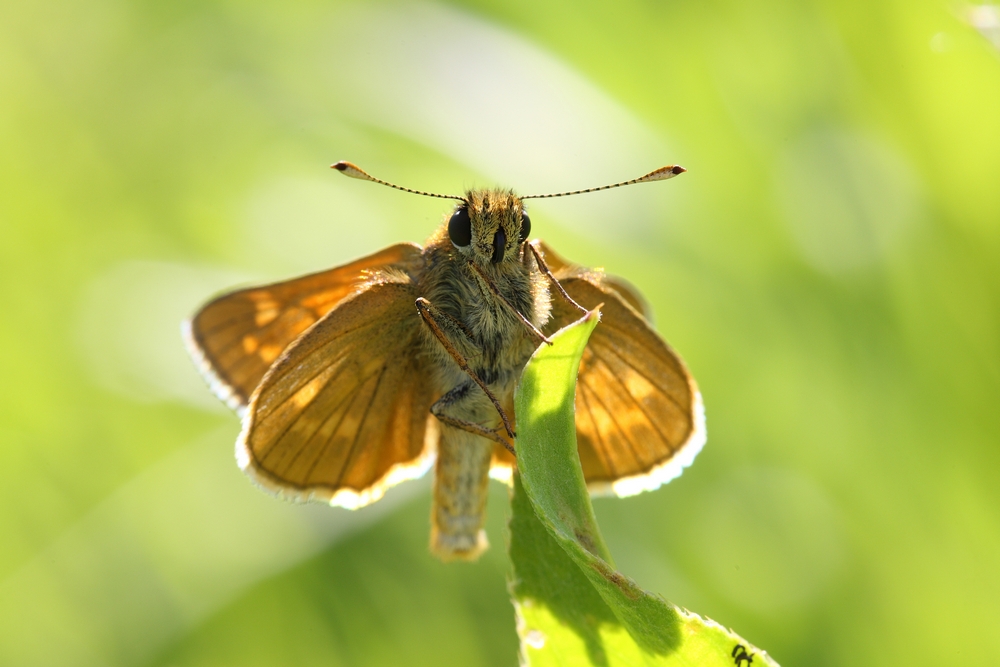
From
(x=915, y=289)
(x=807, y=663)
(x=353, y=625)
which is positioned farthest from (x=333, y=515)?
(x=915, y=289)

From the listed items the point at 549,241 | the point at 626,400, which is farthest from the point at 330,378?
the point at 549,241

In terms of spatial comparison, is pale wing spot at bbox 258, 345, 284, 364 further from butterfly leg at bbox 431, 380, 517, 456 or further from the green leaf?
the green leaf

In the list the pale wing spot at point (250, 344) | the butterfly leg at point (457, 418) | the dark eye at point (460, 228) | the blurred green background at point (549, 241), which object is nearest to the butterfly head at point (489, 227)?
the dark eye at point (460, 228)

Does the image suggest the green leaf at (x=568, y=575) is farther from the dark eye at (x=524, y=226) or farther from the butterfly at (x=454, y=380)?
the dark eye at (x=524, y=226)

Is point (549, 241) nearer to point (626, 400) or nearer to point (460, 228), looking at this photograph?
point (626, 400)

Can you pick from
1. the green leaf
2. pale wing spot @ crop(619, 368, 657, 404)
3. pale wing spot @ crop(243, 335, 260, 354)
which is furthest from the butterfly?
the green leaf

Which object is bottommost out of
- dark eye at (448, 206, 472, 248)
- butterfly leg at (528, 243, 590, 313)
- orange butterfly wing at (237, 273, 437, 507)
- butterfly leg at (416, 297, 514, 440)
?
orange butterfly wing at (237, 273, 437, 507)
